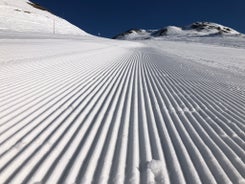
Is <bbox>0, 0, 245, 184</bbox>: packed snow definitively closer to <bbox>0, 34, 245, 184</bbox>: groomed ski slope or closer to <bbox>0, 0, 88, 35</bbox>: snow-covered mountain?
<bbox>0, 34, 245, 184</bbox>: groomed ski slope

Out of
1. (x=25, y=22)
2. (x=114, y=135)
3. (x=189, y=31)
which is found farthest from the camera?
(x=189, y=31)

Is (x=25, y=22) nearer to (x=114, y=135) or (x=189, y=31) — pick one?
(x=114, y=135)

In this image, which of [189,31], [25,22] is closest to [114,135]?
[25,22]

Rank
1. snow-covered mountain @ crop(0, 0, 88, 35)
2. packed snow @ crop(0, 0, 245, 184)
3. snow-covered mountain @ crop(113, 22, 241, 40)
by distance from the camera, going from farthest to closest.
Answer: snow-covered mountain @ crop(113, 22, 241, 40), snow-covered mountain @ crop(0, 0, 88, 35), packed snow @ crop(0, 0, 245, 184)

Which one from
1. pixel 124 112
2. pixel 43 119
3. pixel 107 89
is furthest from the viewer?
pixel 107 89

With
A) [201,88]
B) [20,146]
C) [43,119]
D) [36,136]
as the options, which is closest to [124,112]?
[43,119]

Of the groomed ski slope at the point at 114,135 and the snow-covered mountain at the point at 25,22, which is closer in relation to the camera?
the groomed ski slope at the point at 114,135

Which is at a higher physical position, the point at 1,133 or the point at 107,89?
the point at 1,133

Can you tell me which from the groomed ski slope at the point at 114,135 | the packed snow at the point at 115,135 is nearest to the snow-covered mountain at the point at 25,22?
the packed snow at the point at 115,135

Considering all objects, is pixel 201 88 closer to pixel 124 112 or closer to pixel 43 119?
pixel 124 112

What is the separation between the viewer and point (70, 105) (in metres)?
5.01

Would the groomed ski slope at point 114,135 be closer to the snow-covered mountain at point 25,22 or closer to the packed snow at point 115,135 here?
the packed snow at point 115,135

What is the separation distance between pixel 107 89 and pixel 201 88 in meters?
2.78

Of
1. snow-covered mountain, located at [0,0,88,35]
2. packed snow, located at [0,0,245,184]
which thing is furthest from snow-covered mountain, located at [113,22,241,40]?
packed snow, located at [0,0,245,184]
